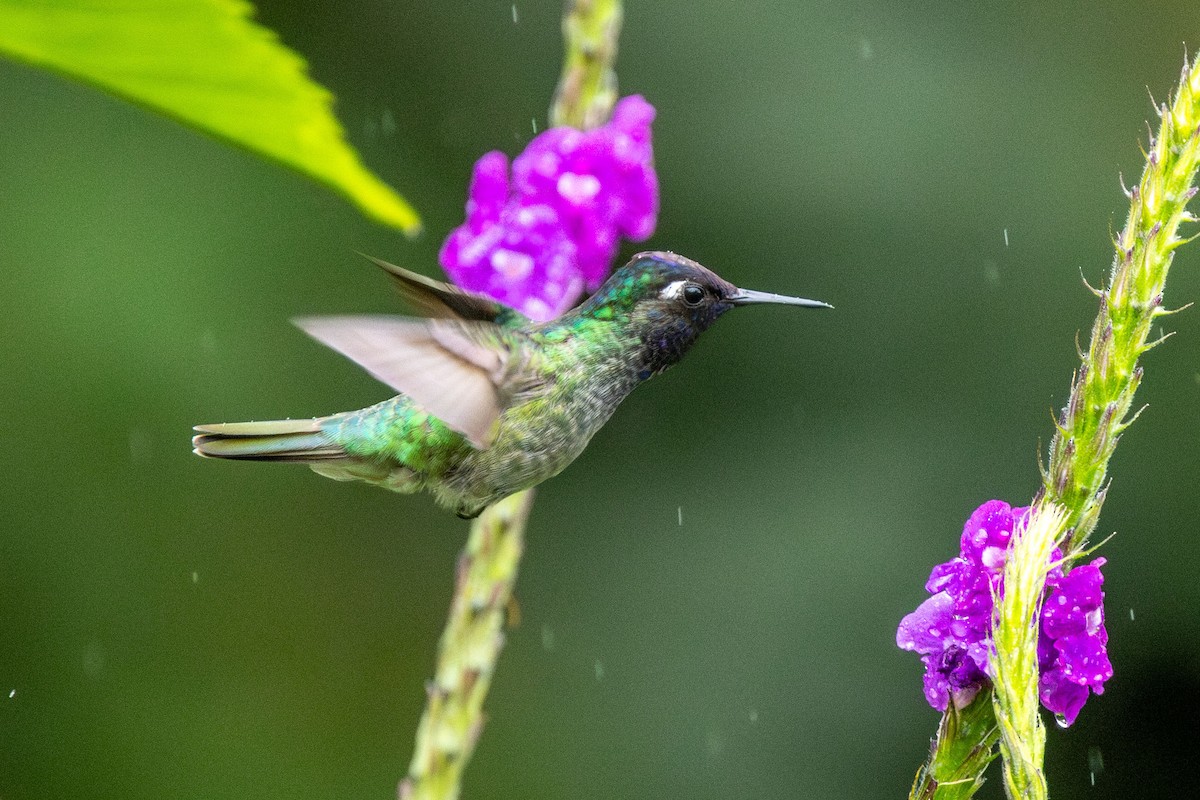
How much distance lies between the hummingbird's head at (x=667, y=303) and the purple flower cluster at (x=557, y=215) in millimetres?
101

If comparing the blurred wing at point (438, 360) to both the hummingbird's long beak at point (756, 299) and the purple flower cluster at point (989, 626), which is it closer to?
the hummingbird's long beak at point (756, 299)

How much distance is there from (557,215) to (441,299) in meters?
0.27

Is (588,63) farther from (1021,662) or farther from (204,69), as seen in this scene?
(204,69)

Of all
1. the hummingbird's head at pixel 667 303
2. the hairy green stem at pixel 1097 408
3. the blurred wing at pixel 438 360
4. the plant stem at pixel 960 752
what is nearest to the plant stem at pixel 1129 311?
the hairy green stem at pixel 1097 408

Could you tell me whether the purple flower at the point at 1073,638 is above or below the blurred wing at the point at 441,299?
below

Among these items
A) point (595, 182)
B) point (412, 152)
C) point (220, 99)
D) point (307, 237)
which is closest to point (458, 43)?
point (412, 152)

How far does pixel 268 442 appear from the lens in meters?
1.95

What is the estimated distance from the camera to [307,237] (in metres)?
4.42

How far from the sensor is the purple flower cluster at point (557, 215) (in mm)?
2029

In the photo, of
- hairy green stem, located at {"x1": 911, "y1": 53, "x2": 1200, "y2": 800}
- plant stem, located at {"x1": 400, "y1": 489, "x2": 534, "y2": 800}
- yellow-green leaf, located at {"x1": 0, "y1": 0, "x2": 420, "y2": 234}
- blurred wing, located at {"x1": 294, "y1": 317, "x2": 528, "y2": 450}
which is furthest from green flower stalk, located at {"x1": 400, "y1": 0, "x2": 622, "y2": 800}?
yellow-green leaf, located at {"x1": 0, "y1": 0, "x2": 420, "y2": 234}

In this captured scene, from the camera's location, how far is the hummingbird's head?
6.55ft

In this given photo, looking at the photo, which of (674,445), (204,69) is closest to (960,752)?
(204,69)

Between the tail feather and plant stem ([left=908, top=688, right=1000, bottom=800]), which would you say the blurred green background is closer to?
the tail feather

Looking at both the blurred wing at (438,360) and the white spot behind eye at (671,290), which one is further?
the white spot behind eye at (671,290)
